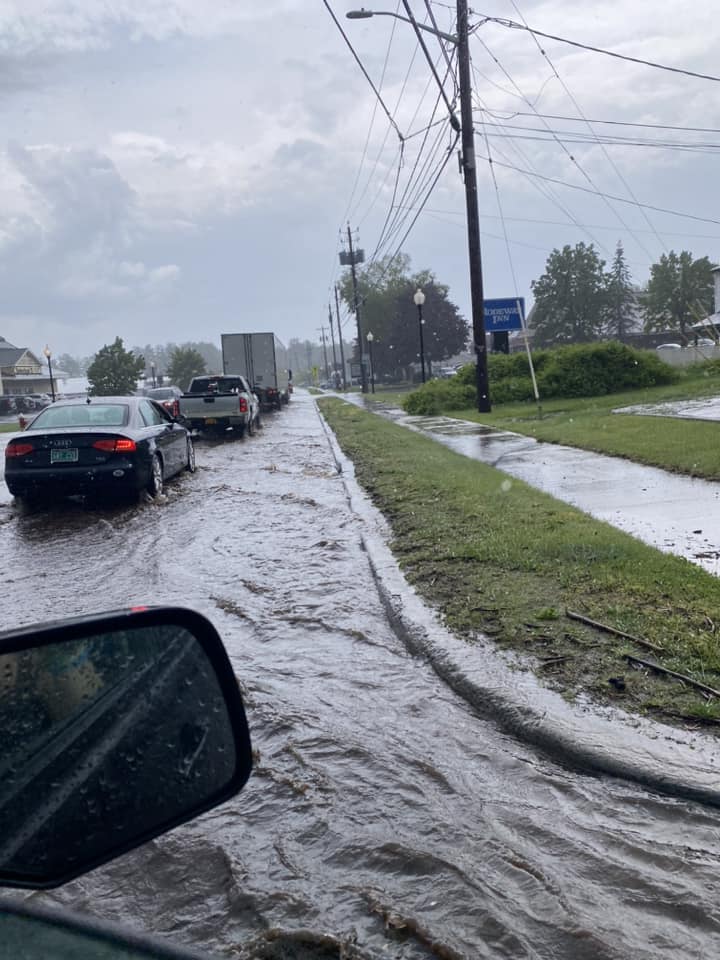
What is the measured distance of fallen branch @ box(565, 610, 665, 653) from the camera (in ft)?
17.1

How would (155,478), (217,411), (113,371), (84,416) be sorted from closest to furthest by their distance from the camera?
(84,416) < (155,478) < (217,411) < (113,371)

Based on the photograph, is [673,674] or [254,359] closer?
[673,674]

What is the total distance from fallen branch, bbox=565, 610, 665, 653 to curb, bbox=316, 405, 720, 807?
602mm

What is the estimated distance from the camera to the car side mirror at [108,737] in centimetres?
180

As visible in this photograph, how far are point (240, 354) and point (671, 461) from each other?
115 ft

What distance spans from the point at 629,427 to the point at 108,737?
17.1 m

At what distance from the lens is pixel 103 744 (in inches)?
78.4

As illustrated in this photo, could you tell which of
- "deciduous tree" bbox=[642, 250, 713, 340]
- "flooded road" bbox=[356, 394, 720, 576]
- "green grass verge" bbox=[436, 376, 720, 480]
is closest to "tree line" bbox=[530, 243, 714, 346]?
"deciduous tree" bbox=[642, 250, 713, 340]

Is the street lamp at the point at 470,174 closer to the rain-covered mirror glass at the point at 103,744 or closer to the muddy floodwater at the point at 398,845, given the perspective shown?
the muddy floodwater at the point at 398,845

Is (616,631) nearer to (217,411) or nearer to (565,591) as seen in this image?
(565,591)

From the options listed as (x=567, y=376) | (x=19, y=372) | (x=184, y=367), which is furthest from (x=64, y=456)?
(x=184, y=367)

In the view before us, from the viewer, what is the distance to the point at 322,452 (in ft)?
68.3

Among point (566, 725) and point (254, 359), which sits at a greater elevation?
point (254, 359)

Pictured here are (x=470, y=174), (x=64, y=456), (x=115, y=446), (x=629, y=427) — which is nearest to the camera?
(x=64, y=456)
